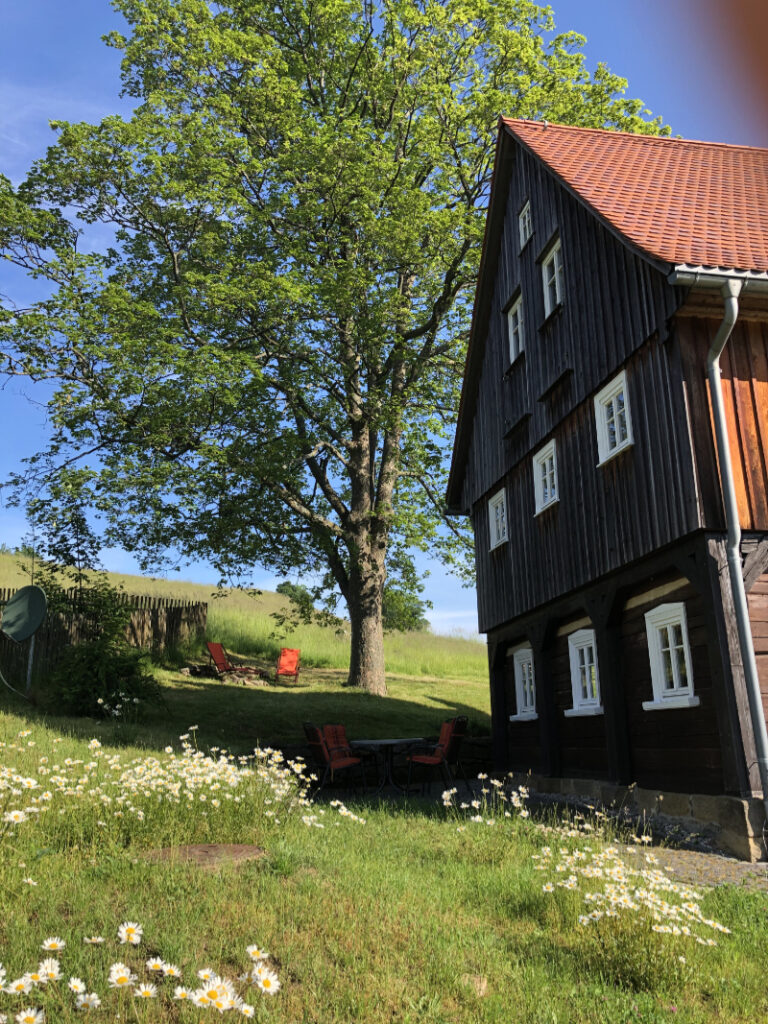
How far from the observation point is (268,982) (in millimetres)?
3828

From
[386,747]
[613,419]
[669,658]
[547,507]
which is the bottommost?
[386,747]

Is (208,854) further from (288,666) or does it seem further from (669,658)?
(288,666)

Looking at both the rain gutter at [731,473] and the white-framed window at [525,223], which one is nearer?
the rain gutter at [731,473]

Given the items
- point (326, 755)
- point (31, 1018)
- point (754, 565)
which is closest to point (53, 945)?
point (31, 1018)

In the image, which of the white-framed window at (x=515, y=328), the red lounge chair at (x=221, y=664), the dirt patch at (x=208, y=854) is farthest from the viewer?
Result: the red lounge chair at (x=221, y=664)

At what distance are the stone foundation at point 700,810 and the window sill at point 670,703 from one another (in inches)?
37.6

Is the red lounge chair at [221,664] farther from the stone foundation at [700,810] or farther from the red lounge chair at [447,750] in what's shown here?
the stone foundation at [700,810]

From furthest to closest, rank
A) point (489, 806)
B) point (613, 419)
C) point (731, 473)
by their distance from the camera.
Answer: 1. point (613, 419)
2. point (489, 806)
3. point (731, 473)

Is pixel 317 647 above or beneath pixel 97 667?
above

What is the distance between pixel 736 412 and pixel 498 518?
274 inches

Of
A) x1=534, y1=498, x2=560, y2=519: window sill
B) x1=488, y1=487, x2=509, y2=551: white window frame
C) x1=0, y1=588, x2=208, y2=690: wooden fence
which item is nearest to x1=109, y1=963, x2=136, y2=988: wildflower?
x1=534, y1=498, x2=560, y2=519: window sill

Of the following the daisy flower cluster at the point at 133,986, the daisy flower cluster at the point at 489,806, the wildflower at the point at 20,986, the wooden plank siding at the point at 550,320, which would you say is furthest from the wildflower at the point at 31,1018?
the wooden plank siding at the point at 550,320

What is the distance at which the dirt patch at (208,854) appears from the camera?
5.54 metres

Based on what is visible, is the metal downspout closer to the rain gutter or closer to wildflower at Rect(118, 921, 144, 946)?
the rain gutter
